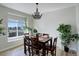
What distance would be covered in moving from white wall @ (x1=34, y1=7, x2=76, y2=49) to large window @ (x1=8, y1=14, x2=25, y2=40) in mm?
325

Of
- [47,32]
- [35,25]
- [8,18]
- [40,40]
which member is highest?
[8,18]

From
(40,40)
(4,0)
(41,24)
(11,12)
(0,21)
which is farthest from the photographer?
(40,40)

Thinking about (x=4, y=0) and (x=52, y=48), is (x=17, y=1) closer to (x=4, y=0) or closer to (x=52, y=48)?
(x=4, y=0)

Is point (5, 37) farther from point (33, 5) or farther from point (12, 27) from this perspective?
point (33, 5)

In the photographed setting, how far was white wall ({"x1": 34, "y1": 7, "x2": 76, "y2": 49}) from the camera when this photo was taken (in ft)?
6.34

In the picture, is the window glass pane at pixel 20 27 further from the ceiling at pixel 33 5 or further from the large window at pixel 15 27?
the ceiling at pixel 33 5

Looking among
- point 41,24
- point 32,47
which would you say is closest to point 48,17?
point 41,24

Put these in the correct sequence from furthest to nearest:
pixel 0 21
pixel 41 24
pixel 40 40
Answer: pixel 40 40
pixel 41 24
pixel 0 21

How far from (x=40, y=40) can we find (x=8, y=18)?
0.93 meters

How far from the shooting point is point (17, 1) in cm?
132

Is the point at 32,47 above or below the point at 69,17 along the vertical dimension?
below

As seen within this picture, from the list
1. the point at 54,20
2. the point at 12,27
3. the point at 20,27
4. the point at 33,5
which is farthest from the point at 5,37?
the point at 54,20

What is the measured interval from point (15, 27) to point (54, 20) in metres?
0.87

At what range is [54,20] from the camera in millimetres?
2068
